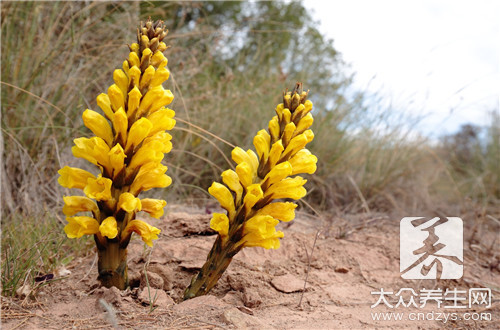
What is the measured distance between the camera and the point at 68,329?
1717 mm

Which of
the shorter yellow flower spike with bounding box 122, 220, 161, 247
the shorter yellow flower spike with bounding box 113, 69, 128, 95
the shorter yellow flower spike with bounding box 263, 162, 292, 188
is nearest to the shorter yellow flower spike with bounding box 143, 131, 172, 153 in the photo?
the shorter yellow flower spike with bounding box 113, 69, 128, 95

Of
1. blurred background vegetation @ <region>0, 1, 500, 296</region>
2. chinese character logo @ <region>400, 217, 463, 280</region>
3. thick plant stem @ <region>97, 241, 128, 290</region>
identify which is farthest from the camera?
blurred background vegetation @ <region>0, 1, 500, 296</region>

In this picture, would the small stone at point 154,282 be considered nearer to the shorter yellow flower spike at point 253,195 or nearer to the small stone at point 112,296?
the small stone at point 112,296

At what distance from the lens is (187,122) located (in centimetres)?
246

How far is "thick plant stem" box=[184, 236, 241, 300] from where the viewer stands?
193cm

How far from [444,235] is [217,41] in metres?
3.01

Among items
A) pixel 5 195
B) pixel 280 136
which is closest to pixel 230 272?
pixel 280 136

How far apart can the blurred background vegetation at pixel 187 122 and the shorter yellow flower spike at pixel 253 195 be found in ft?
2.46

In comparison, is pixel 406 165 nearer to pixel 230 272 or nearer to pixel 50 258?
pixel 230 272

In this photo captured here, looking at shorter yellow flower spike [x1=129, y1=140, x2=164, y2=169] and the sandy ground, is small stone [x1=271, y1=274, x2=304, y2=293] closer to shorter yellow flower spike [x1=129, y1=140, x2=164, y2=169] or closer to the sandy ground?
the sandy ground

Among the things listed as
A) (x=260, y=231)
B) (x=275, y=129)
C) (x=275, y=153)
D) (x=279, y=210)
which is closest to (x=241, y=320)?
(x=260, y=231)

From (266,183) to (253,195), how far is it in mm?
101

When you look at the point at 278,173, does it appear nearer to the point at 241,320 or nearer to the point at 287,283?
the point at 241,320

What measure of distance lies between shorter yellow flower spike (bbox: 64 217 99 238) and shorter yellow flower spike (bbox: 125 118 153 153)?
36 centimetres
